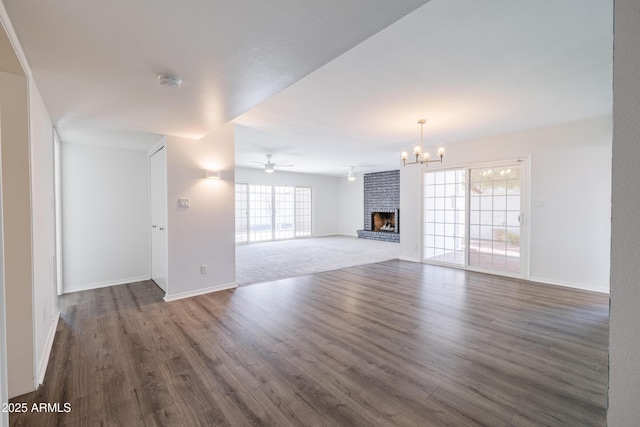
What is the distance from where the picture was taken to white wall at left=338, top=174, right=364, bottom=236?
11.2m

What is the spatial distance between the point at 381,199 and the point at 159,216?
25.5 ft

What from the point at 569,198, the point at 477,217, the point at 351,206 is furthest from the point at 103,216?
the point at 351,206

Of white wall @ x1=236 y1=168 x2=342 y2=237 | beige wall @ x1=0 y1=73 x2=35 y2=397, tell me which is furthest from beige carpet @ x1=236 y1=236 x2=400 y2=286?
beige wall @ x1=0 y1=73 x2=35 y2=397

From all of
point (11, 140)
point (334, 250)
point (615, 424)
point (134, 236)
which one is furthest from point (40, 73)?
point (334, 250)

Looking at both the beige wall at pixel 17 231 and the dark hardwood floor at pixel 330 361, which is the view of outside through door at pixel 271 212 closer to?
the dark hardwood floor at pixel 330 361

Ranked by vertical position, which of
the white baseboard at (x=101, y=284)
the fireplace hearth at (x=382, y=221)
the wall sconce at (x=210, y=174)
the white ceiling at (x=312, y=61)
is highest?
the white ceiling at (x=312, y=61)

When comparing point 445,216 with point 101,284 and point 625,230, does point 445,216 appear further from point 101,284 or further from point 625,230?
point 101,284

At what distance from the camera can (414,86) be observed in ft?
9.23

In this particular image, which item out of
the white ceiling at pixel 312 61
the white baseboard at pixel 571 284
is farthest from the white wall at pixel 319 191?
the white baseboard at pixel 571 284

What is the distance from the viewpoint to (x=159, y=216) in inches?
168

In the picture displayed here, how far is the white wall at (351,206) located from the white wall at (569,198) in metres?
6.48

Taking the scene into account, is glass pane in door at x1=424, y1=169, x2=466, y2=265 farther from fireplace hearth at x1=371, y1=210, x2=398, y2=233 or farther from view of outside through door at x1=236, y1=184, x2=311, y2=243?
view of outside through door at x1=236, y1=184, x2=311, y2=243

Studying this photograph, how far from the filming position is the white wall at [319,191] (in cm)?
975

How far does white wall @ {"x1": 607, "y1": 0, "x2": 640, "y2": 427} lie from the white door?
4172mm
